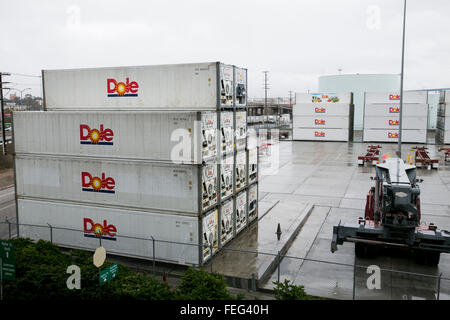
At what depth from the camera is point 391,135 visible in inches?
2176

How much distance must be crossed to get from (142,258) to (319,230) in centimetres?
812

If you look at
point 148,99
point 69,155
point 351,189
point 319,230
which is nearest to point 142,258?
point 69,155

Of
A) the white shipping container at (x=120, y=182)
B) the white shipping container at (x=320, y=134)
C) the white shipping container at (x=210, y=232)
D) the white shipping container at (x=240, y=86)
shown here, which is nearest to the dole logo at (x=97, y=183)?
the white shipping container at (x=120, y=182)

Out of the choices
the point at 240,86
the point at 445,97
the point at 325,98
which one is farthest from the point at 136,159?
the point at 445,97

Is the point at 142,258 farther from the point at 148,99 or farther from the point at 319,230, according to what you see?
the point at 319,230

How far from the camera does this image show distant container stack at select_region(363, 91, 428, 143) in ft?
175

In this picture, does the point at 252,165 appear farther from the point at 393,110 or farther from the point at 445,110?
the point at 445,110

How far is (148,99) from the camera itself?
1418 cm

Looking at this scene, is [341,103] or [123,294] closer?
[123,294]

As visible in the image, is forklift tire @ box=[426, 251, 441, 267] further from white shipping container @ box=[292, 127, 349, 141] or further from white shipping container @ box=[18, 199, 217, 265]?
white shipping container @ box=[292, 127, 349, 141]

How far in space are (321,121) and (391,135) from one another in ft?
30.7

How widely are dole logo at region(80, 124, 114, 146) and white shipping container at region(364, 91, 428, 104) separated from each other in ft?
159

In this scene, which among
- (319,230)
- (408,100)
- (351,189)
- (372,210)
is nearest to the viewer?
(372,210)
